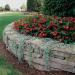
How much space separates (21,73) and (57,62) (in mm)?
804

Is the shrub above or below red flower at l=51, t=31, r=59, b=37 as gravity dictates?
below

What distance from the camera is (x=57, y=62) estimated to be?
5.70 metres

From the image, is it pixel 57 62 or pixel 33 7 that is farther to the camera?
pixel 33 7

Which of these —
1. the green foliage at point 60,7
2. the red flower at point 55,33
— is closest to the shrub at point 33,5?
the green foliage at point 60,7

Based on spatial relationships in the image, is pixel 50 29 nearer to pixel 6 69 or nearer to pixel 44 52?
pixel 44 52

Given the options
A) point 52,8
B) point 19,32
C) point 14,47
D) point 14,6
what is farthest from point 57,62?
point 14,6

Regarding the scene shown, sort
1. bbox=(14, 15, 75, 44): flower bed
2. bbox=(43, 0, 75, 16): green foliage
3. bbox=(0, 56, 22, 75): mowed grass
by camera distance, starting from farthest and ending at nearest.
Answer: bbox=(43, 0, 75, 16): green foliage < bbox=(14, 15, 75, 44): flower bed < bbox=(0, 56, 22, 75): mowed grass

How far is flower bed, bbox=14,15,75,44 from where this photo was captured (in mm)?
6285

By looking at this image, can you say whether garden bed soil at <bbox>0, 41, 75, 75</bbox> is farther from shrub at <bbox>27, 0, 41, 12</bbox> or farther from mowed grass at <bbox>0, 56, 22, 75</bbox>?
shrub at <bbox>27, 0, 41, 12</bbox>

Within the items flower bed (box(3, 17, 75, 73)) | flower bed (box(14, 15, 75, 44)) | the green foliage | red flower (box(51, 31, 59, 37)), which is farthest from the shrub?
red flower (box(51, 31, 59, 37))

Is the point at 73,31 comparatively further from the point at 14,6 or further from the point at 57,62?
the point at 14,6

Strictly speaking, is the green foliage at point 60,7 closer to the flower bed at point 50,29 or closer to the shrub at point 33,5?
the flower bed at point 50,29

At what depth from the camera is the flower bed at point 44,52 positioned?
5.59 metres

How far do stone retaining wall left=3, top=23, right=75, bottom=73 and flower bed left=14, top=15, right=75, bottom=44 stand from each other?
0.69ft
